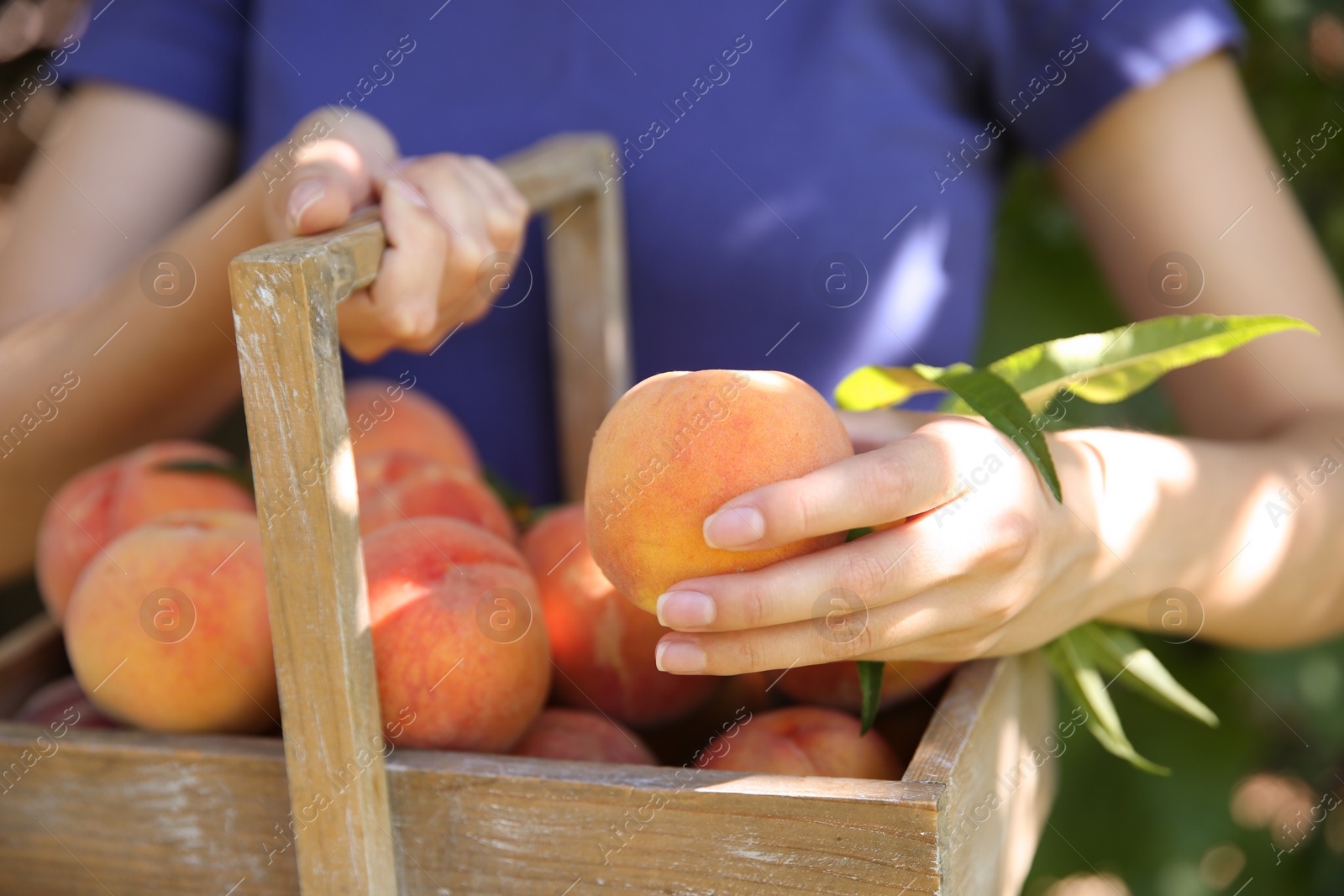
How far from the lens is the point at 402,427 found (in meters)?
0.76

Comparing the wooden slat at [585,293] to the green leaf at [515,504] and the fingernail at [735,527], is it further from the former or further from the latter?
the fingernail at [735,527]

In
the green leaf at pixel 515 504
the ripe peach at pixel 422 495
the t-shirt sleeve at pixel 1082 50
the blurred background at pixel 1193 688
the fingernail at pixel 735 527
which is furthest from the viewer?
the blurred background at pixel 1193 688

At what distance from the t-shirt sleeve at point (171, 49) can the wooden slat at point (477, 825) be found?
68 centimetres

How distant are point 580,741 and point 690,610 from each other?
156mm

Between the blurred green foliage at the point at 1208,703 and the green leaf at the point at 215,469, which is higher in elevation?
the green leaf at the point at 215,469

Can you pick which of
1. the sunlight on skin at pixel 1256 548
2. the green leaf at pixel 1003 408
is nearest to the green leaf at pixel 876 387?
the green leaf at pixel 1003 408

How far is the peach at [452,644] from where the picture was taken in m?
0.49

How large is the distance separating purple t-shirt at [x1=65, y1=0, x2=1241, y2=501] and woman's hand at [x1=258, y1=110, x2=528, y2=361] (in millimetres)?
284

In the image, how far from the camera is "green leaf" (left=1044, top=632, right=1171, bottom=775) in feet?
1.83

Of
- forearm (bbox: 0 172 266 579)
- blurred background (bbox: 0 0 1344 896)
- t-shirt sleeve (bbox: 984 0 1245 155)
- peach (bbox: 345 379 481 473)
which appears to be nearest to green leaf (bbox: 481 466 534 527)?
peach (bbox: 345 379 481 473)

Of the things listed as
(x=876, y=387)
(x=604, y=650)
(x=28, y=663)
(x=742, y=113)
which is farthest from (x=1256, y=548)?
(x=28, y=663)

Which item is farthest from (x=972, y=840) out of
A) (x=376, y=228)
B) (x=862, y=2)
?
(x=862, y=2)

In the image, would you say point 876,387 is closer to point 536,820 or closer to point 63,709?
point 536,820

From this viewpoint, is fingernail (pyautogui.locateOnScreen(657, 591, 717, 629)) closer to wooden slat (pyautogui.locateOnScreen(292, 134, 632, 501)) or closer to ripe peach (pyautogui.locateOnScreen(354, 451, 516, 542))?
ripe peach (pyautogui.locateOnScreen(354, 451, 516, 542))
